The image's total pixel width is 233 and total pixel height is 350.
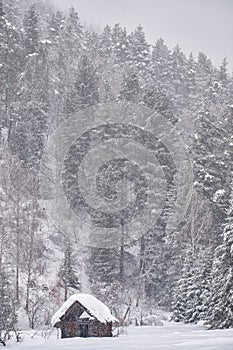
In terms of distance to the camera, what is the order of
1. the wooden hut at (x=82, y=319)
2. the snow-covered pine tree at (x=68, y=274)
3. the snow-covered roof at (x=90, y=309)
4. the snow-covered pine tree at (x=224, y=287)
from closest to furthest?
the snow-covered pine tree at (x=224, y=287), the snow-covered roof at (x=90, y=309), the wooden hut at (x=82, y=319), the snow-covered pine tree at (x=68, y=274)

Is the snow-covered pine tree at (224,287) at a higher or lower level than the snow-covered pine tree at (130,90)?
lower

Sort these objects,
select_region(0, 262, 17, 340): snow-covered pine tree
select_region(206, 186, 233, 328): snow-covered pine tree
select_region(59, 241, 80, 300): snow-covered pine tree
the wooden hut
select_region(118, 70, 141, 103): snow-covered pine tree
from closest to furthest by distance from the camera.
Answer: select_region(0, 262, 17, 340): snow-covered pine tree, select_region(206, 186, 233, 328): snow-covered pine tree, the wooden hut, select_region(59, 241, 80, 300): snow-covered pine tree, select_region(118, 70, 141, 103): snow-covered pine tree

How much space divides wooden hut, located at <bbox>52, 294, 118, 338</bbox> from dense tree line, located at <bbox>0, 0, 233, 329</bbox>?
2.62 metres

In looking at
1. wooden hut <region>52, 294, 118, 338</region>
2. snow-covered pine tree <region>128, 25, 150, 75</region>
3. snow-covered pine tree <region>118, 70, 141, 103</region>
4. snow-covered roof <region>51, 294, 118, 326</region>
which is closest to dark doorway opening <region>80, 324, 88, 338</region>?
wooden hut <region>52, 294, 118, 338</region>

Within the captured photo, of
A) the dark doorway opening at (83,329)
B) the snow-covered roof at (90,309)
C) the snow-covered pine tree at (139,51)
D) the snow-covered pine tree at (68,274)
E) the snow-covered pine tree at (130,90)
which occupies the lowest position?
the dark doorway opening at (83,329)

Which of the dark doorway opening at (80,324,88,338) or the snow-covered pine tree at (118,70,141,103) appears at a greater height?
the snow-covered pine tree at (118,70,141,103)

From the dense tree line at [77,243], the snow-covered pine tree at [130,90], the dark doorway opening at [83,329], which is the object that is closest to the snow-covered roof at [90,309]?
the dark doorway opening at [83,329]

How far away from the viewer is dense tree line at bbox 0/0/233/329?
35688 mm

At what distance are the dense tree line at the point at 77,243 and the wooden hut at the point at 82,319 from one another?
103 inches

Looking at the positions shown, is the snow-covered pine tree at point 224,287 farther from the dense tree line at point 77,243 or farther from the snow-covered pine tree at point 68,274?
the snow-covered pine tree at point 68,274

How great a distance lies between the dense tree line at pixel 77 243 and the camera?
117 feet

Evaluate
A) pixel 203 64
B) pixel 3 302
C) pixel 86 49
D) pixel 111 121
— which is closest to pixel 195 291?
pixel 3 302

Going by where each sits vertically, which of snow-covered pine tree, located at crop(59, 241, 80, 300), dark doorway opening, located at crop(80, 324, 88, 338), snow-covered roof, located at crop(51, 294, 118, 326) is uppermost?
snow-covered pine tree, located at crop(59, 241, 80, 300)

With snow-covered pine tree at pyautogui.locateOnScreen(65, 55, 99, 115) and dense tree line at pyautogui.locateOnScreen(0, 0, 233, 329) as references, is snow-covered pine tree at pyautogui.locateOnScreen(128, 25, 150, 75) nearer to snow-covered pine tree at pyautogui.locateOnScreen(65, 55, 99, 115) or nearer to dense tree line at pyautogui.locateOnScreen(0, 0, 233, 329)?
dense tree line at pyautogui.locateOnScreen(0, 0, 233, 329)
